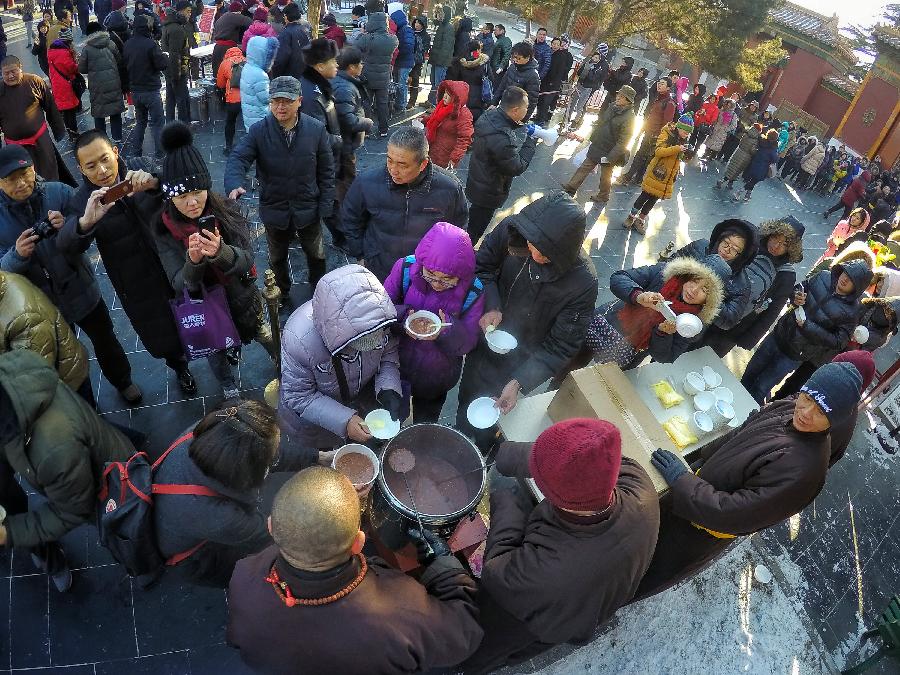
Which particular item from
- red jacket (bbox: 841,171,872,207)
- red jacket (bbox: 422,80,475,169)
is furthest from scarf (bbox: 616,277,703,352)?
red jacket (bbox: 841,171,872,207)

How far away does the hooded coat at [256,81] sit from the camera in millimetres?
5918

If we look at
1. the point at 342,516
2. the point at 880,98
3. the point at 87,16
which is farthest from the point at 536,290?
the point at 880,98

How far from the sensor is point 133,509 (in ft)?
7.97

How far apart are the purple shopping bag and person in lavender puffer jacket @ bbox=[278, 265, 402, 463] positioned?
0.92m

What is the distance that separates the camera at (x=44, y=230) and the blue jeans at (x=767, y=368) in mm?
5714

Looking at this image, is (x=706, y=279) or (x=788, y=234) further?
(x=788, y=234)

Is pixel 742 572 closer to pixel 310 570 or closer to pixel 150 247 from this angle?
pixel 310 570

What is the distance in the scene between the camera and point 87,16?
44.3 feet

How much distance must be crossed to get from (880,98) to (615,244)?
19114mm


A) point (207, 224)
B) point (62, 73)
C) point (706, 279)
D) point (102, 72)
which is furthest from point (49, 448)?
point (62, 73)

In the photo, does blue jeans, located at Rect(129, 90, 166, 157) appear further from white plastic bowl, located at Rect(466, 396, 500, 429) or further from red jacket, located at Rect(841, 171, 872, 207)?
red jacket, located at Rect(841, 171, 872, 207)

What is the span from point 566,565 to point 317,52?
5.12m

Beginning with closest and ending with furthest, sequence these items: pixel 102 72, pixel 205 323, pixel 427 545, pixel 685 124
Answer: pixel 427 545 < pixel 205 323 < pixel 102 72 < pixel 685 124

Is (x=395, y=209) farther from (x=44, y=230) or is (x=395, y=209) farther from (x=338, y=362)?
(x=44, y=230)
